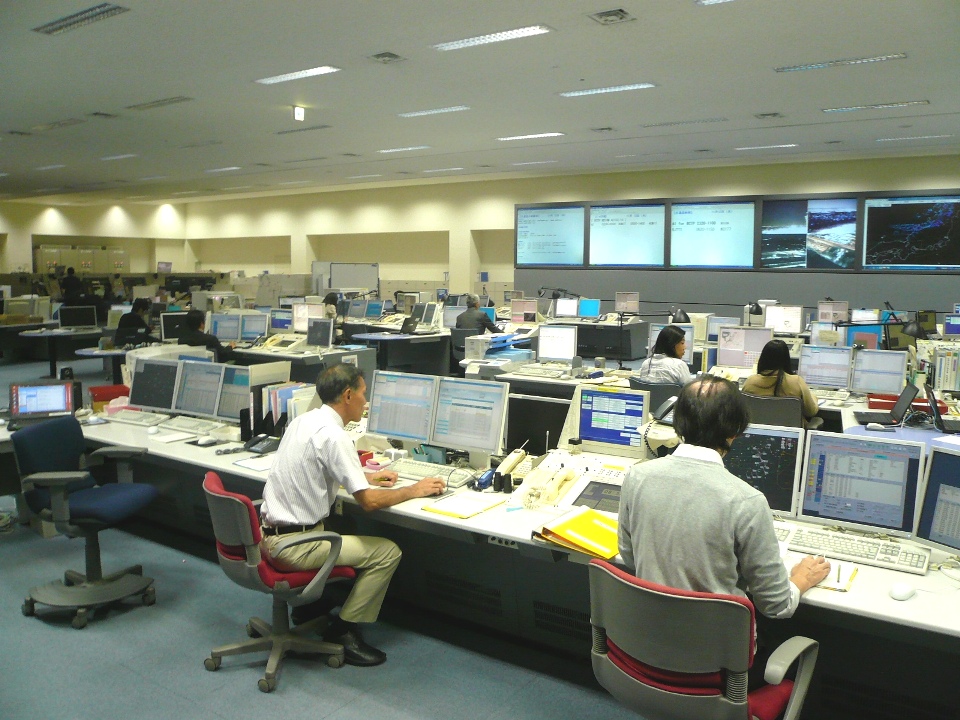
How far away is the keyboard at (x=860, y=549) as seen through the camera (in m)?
2.19

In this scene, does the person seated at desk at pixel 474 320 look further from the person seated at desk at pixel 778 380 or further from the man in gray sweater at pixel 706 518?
the man in gray sweater at pixel 706 518

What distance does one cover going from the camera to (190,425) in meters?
4.26

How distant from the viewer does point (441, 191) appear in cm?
1570

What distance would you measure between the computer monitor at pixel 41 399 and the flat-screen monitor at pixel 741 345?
547 cm

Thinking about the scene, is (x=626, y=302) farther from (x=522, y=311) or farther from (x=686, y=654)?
(x=686, y=654)

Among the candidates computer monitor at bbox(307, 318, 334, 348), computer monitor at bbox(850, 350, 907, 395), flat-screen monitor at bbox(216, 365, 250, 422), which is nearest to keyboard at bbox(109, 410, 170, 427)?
flat-screen monitor at bbox(216, 365, 250, 422)

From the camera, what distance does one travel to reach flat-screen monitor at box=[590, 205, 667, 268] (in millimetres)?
13367

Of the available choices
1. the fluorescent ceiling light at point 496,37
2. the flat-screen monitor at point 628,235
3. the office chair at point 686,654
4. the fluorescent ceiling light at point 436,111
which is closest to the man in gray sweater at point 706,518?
the office chair at point 686,654

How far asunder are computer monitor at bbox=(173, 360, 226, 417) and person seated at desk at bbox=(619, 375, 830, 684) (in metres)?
3.04

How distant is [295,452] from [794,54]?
522 cm

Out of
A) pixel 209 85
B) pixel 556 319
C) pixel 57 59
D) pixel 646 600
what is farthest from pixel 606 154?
pixel 646 600

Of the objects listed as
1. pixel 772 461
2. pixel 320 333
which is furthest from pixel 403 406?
pixel 320 333

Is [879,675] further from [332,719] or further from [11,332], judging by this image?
[11,332]

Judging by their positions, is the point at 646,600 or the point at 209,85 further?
the point at 209,85
